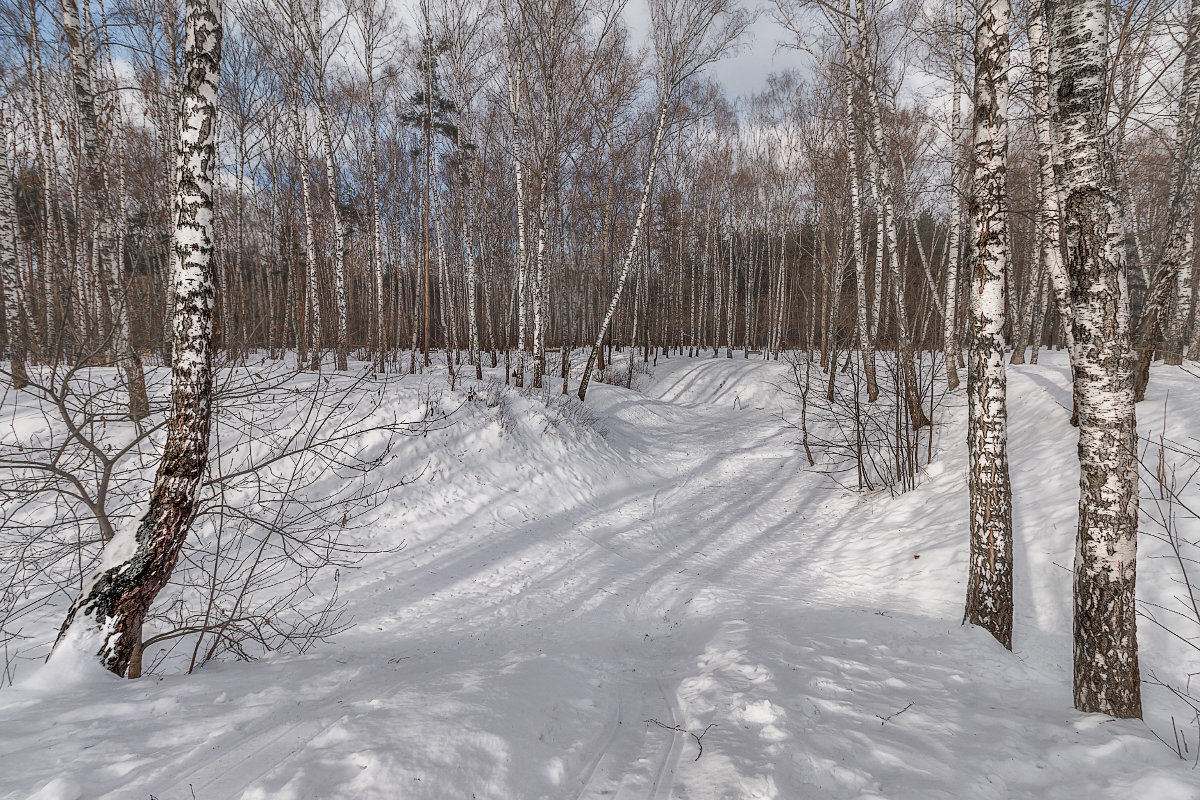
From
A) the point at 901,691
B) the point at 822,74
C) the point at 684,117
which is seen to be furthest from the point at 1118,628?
the point at 684,117

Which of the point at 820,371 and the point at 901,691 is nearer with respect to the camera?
the point at 901,691

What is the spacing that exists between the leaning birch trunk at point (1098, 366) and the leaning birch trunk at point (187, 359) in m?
5.94

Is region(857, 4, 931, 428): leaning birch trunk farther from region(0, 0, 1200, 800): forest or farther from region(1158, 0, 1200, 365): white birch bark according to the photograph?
region(1158, 0, 1200, 365): white birch bark

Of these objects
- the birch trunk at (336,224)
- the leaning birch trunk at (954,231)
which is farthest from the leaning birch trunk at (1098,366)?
the birch trunk at (336,224)

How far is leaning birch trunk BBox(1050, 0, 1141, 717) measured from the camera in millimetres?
3090

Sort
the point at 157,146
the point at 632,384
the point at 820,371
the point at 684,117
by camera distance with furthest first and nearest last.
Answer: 1. the point at 632,384
2. the point at 820,371
3. the point at 684,117
4. the point at 157,146

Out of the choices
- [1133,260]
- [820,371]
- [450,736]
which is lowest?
[450,736]

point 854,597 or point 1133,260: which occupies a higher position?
point 1133,260

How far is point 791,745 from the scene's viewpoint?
3072mm

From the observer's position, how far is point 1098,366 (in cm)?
312

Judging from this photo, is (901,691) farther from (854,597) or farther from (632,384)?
(632,384)

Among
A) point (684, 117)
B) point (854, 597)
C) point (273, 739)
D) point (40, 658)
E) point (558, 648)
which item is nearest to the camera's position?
point (273, 739)

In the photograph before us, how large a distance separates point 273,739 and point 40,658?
2.47 m

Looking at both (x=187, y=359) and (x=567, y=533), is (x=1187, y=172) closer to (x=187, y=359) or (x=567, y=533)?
(x=567, y=533)
